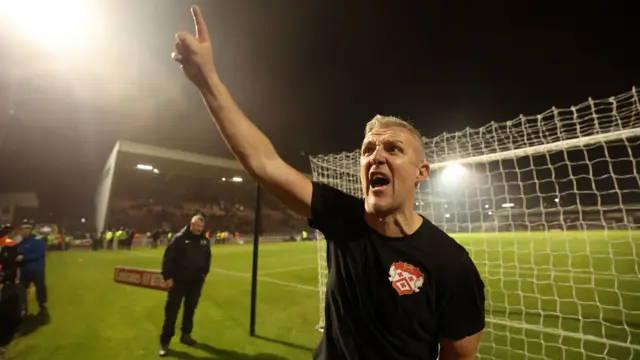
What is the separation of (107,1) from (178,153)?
24.1 m

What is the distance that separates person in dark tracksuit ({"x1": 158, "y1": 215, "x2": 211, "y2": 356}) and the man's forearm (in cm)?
459

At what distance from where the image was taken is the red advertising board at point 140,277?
19.0 feet

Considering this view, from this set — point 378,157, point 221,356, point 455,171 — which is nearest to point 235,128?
point 378,157

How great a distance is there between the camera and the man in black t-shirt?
1414mm

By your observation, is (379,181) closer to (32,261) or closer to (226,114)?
(226,114)

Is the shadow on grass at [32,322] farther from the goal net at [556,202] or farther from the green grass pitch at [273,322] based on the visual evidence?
the goal net at [556,202]

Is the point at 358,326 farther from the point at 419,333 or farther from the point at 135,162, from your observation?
the point at 135,162

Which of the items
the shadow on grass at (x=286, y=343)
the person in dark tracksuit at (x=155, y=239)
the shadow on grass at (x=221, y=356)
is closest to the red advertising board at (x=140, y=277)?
the shadow on grass at (x=221, y=356)

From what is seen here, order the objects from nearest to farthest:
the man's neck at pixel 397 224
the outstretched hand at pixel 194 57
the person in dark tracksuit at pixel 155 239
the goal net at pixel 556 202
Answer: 1. the outstretched hand at pixel 194 57
2. the man's neck at pixel 397 224
3. the goal net at pixel 556 202
4. the person in dark tracksuit at pixel 155 239

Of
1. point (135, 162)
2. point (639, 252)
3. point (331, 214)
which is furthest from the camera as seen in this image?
point (135, 162)

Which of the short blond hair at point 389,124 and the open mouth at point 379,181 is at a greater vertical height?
the short blond hair at point 389,124

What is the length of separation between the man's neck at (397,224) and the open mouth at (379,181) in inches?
5.7

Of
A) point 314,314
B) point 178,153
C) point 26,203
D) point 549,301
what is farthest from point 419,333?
point 26,203

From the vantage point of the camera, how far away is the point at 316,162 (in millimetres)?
6648
